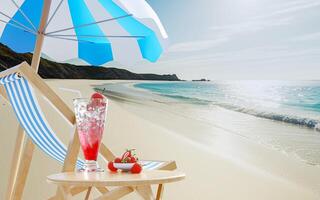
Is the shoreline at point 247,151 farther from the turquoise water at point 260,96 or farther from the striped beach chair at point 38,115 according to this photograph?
the striped beach chair at point 38,115

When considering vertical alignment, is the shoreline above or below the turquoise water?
below

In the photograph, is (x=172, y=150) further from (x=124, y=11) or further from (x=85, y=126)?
(x=85, y=126)

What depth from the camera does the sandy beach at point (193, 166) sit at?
432 cm

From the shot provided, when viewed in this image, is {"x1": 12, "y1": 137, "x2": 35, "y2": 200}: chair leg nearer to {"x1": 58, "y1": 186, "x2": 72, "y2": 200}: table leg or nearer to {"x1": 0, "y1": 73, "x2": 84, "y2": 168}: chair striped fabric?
{"x1": 0, "y1": 73, "x2": 84, "y2": 168}: chair striped fabric

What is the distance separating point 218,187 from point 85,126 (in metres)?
2.76

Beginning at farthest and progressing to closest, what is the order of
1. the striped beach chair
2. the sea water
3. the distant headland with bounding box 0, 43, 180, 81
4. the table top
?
the distant headland with bounding box 0, 43, 180, 81, the sea water, the striped beach chair, the table top

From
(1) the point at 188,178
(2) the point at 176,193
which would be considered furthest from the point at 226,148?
(2) the point at 176,193

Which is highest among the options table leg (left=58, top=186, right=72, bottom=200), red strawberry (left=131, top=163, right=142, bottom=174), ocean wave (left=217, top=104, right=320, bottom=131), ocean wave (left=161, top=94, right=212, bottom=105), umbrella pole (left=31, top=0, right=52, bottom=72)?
umbrella pole (left=31, top=0, right=52, bottom=72)

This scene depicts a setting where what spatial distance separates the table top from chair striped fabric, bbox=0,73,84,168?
13.5 inches

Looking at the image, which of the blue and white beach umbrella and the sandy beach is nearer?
the blue and white beach umbrella

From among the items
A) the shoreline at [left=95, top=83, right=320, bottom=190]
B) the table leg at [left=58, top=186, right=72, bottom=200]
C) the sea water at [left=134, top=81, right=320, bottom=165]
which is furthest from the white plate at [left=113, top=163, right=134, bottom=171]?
the sea water at [left=134, top=81, right=320, bottom=165]

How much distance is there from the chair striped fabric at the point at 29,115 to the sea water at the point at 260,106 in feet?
17.8

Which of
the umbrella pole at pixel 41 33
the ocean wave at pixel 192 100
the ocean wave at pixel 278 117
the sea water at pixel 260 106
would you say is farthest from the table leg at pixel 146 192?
the ocean wave at pixel 192 100

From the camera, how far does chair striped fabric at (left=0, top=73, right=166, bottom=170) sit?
7.47ft
